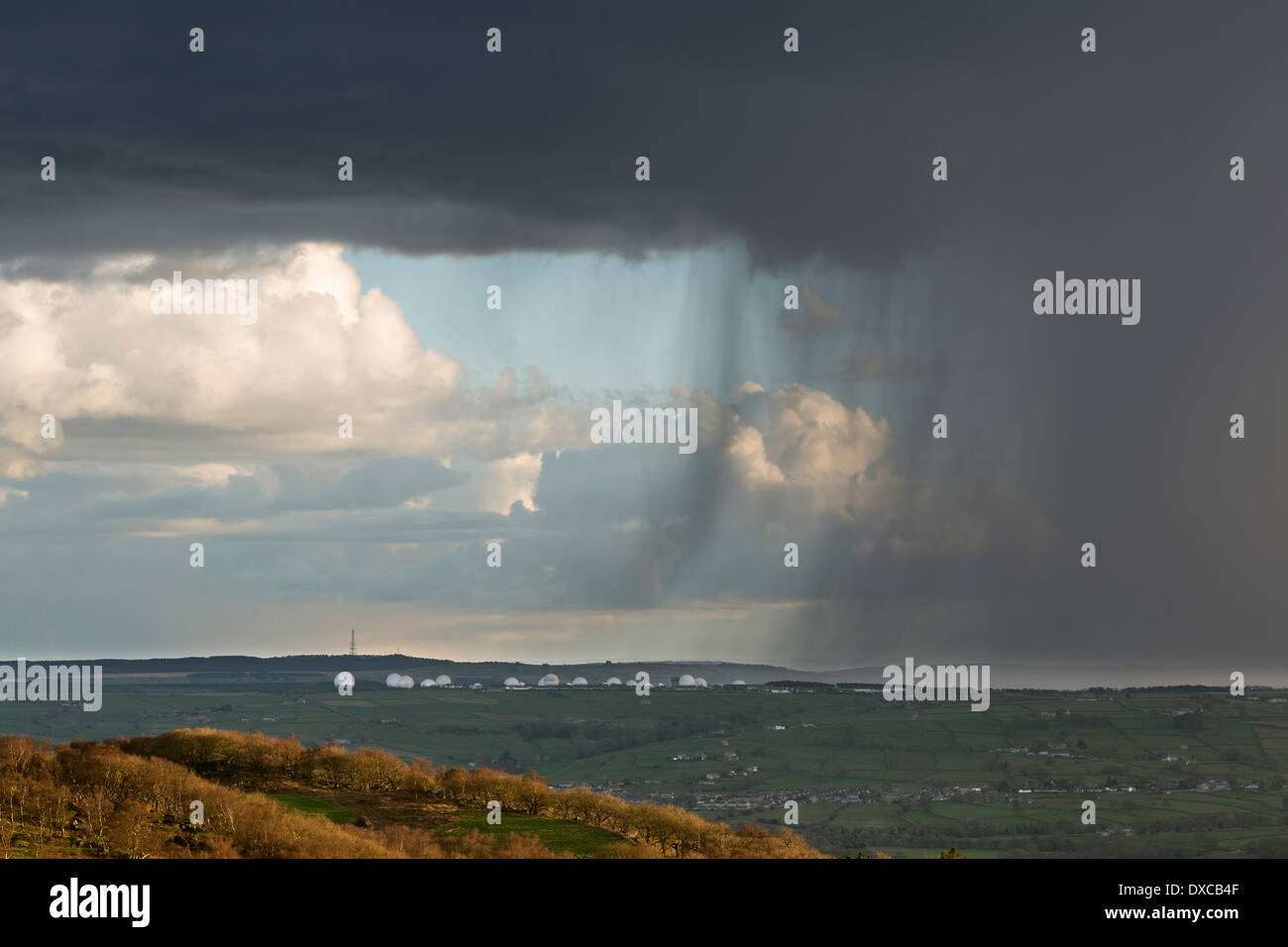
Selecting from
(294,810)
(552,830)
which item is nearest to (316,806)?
(294,810)

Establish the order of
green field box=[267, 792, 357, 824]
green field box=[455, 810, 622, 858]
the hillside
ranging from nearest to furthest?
the hillside
green field box=[455, 810, 622, 858]
green field box=[267, 792, 357, 824]

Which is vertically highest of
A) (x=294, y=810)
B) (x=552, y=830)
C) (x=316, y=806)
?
(x=294, y=810)

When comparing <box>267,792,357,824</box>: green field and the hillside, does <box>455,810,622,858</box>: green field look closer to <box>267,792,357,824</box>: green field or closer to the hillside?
the hillside

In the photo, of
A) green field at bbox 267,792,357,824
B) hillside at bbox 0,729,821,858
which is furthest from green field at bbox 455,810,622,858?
green field at bbox 267,792,357,824

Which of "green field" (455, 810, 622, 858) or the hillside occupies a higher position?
the hillside

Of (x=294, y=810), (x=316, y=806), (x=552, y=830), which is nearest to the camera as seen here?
(x=294, y=810)

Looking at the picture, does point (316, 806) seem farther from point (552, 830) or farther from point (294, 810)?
point (552, 830)

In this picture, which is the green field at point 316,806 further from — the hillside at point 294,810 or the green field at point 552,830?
the green field at point 552,830
